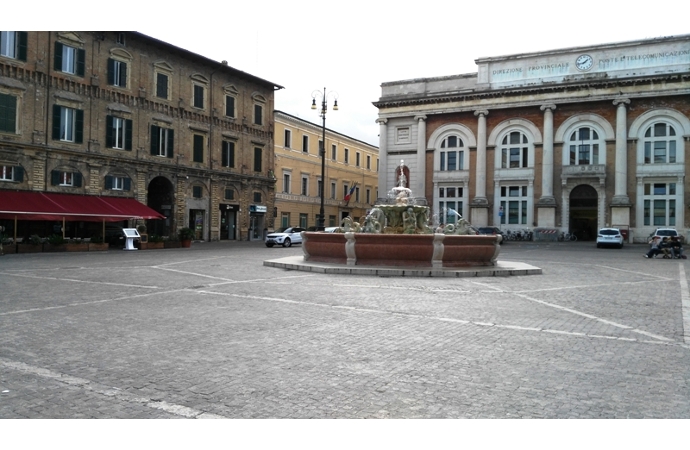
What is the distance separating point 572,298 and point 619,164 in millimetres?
40015

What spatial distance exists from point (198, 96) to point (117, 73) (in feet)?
22.6

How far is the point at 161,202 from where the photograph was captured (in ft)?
125

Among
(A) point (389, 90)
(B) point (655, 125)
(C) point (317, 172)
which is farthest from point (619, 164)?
(C) point (317, 172)

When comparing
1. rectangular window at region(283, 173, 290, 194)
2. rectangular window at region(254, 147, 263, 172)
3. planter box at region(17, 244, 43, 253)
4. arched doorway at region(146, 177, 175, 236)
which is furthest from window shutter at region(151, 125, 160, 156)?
rectangular window at region(283, 173, 290, 194)

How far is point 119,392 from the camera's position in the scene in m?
4.68

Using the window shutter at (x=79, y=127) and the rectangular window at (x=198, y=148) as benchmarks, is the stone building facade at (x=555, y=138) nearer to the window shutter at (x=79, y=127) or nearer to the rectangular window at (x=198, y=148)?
the rectangular window at (x=198, y=148)

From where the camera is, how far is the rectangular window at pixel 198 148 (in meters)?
39.3

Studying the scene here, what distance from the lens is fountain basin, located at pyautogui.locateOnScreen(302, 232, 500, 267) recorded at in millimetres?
15875

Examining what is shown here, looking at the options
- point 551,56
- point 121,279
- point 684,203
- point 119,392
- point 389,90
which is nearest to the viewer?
point 119,392

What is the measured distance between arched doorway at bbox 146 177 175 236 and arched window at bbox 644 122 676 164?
127 ft

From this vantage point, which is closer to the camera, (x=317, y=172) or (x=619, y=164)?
(x=619, y=164)

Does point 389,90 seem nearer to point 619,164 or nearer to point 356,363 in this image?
point 619,164

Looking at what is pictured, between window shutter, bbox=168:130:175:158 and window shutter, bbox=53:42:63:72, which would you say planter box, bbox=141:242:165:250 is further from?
window shutter, bbox=53:42:63:72

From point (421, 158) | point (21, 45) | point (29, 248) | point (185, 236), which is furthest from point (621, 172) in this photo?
point (21, 45)
